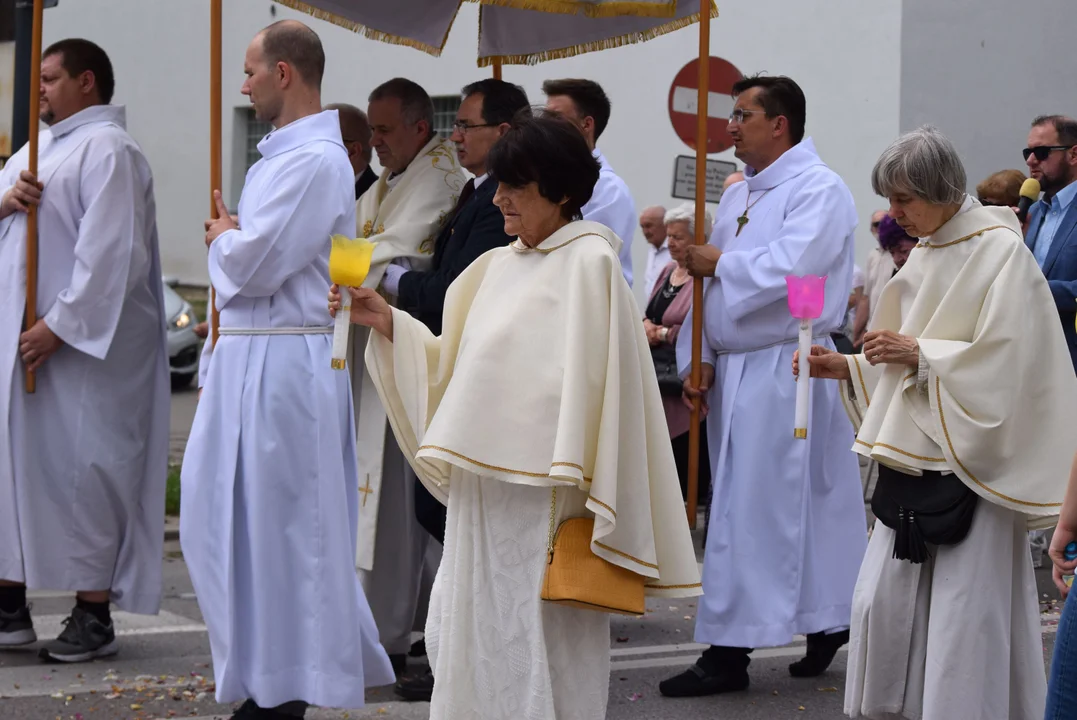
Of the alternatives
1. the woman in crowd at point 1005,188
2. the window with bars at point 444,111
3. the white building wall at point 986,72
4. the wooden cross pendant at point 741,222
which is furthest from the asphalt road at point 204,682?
the window with bars at point 444,111

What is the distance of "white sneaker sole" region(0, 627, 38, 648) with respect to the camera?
6.52 meters

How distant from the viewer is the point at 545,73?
17.2m

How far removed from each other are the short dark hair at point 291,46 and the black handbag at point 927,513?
90.4 inches

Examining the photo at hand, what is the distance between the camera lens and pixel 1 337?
253 inches

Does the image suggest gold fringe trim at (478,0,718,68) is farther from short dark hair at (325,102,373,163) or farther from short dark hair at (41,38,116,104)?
short dark hair at (41,38,116,104)

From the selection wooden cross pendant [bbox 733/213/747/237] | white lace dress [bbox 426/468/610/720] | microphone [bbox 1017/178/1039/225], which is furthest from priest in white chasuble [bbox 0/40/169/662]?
microphone [bbox 1017/178/1039/225]

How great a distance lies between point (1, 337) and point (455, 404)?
2.88 m

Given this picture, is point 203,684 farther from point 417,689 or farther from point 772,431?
point 772,431

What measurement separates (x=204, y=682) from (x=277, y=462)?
1.34 m

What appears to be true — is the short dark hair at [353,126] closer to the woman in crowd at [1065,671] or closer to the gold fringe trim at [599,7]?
the gold fringe trim at [599,7]

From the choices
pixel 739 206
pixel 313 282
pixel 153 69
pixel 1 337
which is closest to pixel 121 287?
pixel 1 337

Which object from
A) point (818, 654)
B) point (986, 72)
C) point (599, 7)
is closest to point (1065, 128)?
point (599, 7)

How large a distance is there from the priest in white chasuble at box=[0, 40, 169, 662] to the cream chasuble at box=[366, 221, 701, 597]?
8.14 ft

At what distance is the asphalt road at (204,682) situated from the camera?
18.6 ft
